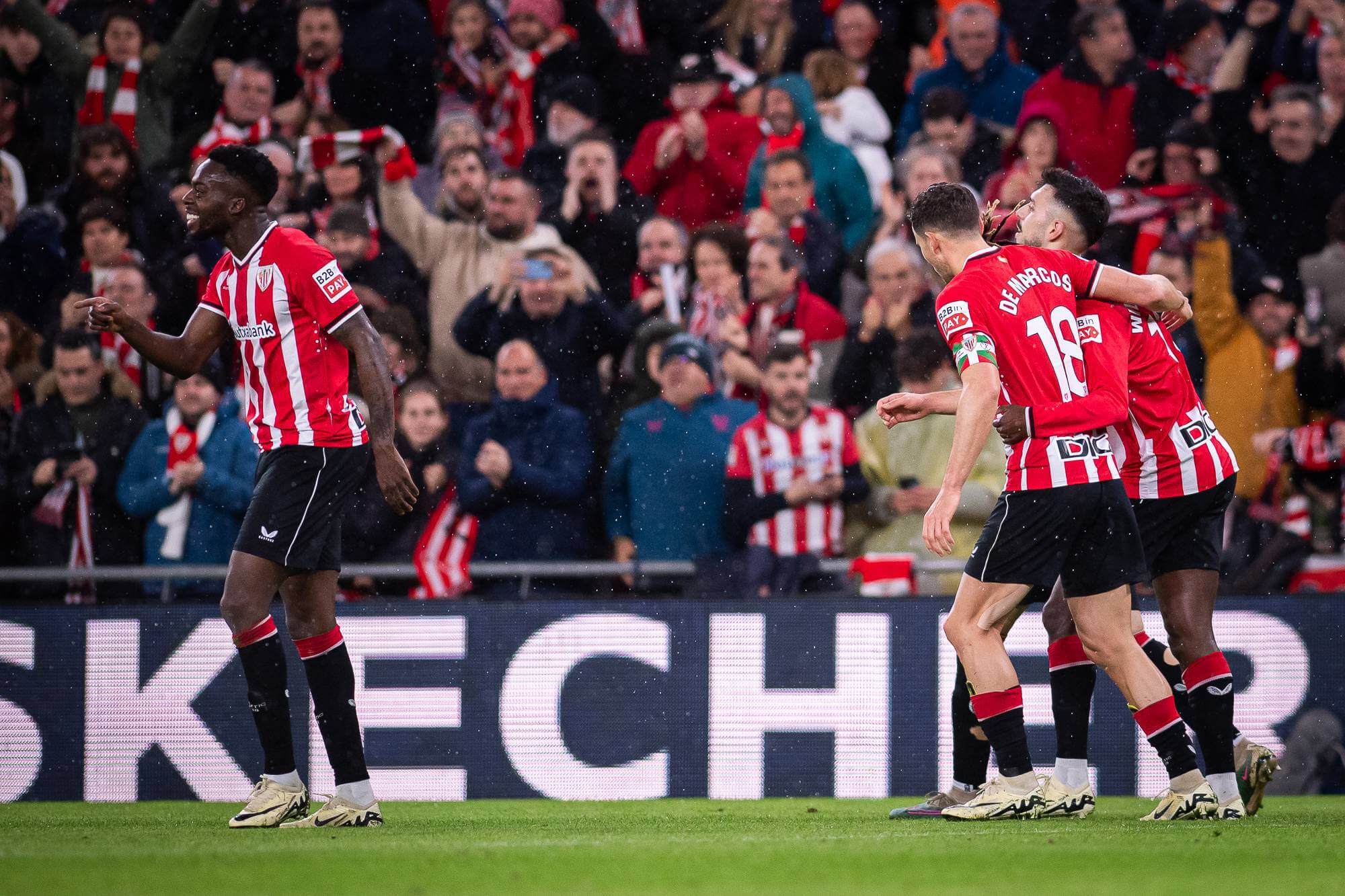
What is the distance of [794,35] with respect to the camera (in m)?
10.6

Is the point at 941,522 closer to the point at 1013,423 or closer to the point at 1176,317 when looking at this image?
the point at 1013,423

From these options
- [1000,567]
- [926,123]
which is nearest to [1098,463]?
[1000,567]

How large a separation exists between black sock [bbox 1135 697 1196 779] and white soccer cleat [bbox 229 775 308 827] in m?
2.86

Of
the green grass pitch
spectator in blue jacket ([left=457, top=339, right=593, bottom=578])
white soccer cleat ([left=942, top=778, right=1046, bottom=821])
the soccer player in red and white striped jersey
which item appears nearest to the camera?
the green grass pitch

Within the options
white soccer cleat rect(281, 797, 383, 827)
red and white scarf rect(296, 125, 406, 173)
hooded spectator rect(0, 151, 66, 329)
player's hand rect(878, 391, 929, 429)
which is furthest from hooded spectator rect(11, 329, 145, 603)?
player's hand rect(878, 391, 929, 429)

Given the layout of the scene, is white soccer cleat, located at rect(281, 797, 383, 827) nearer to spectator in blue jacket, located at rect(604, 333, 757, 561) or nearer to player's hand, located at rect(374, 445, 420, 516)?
player's hand, located at rect(374, 445, 420, 516)

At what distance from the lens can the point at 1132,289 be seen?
18.0 feet

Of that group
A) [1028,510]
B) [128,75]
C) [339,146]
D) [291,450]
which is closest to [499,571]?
[291,450]

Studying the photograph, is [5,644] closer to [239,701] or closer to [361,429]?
[239,701]

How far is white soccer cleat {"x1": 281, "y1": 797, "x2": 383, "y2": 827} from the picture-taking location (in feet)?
17.9

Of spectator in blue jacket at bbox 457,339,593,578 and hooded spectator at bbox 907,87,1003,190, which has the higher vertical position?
hooded spectator at bbox 907,87,1003,190

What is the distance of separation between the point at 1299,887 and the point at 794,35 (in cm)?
771

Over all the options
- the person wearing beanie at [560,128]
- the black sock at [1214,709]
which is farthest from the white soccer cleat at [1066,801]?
the person wearing beanie at [560,128]

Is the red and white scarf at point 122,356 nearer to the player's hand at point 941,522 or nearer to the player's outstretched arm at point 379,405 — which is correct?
the player's outstretched arm at point 379,405
